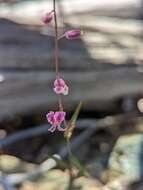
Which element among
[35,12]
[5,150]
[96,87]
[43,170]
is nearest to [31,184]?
[43,170]

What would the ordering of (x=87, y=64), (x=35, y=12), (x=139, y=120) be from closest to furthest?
(x=35, y=12) < (x=87, y=64) < (x=139, y=120)

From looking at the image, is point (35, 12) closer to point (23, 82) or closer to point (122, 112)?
point (23, 82)

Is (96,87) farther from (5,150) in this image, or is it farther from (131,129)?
(5,150)

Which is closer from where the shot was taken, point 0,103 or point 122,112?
point 0,103

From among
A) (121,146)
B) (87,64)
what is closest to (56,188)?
(121,146)

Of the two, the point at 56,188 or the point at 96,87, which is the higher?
the point at 96,87

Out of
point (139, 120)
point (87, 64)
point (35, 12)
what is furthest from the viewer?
point (139, 120)

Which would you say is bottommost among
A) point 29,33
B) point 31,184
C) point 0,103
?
point 31,184
